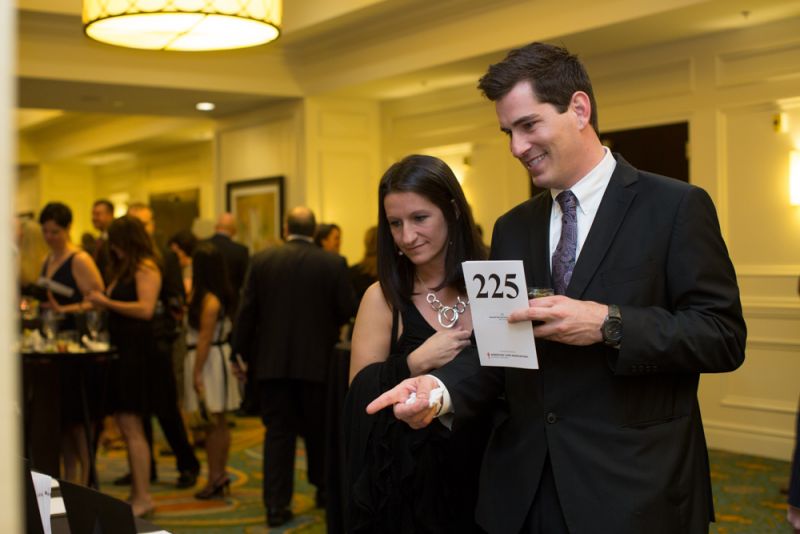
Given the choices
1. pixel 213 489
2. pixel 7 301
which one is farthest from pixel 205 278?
pixel 7 301

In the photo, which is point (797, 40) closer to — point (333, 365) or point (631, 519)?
point (333, 365)

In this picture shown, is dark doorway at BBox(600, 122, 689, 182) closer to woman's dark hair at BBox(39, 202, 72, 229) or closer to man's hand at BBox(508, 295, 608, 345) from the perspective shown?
woman's dark hair at BBox(39, 202, 72, 229)

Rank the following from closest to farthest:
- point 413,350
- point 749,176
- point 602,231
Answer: point 602,231, point 413,350, point 749,176

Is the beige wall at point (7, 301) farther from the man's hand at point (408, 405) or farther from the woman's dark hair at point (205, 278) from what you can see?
the woman's dark hair at point (205, 278)

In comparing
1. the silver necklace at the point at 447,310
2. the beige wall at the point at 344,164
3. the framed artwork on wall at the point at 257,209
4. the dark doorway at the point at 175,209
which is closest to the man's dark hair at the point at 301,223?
the silver necklace at the point at 447,310

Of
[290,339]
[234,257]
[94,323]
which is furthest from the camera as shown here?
[234,257]

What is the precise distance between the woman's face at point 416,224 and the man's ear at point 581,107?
65 cm

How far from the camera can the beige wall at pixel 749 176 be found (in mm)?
6699

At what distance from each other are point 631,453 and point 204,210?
13.6 meters

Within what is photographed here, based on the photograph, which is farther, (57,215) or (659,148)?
(659,148)

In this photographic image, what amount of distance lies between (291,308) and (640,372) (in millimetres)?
3770

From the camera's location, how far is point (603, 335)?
1678 mm

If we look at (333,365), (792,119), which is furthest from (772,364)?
(333,365)

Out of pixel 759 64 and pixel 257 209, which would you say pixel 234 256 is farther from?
pixel 759 64
